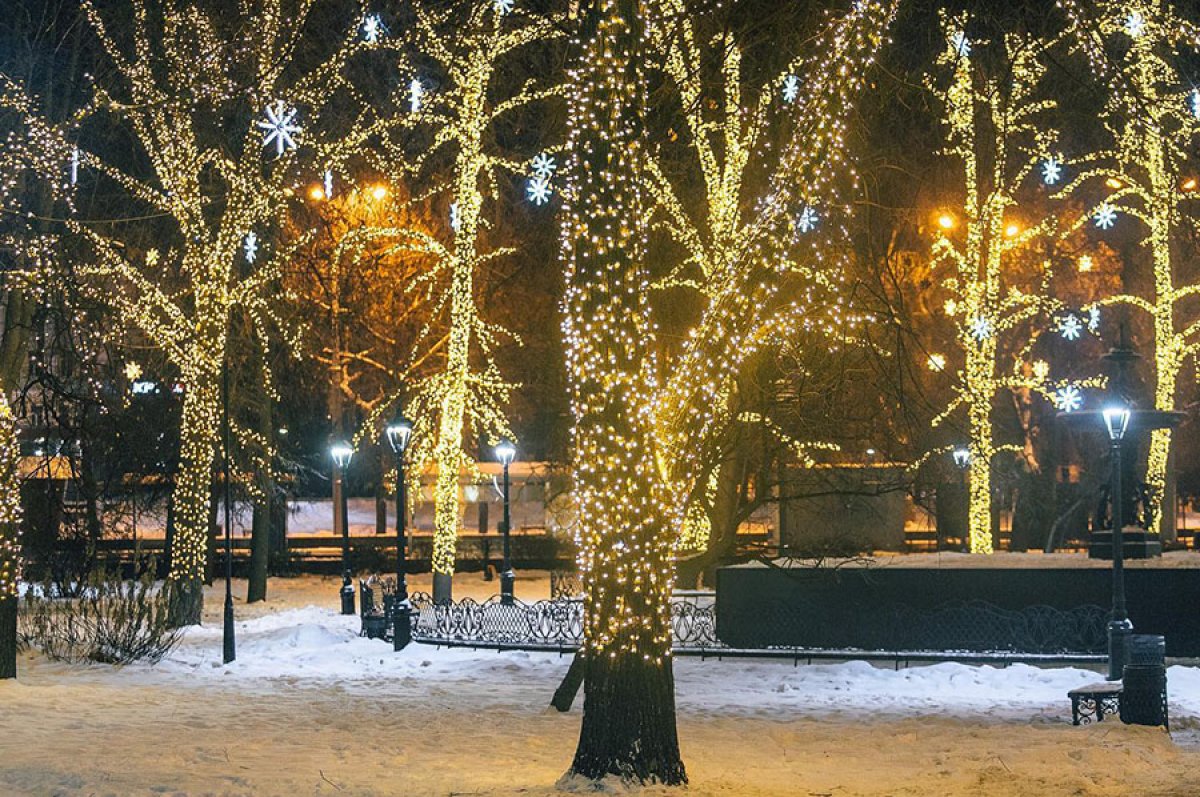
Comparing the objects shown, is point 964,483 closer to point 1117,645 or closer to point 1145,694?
point 1117,645

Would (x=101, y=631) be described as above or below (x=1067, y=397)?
below

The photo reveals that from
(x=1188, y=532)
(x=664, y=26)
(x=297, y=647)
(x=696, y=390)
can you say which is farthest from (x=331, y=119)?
(x=1188, y=532)

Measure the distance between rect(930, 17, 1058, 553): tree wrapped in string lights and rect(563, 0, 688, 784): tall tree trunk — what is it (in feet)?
10.2

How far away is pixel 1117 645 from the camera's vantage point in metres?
19.2

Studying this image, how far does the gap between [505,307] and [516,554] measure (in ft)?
37.2

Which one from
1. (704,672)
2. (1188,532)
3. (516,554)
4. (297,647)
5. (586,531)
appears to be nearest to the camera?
(586,531)

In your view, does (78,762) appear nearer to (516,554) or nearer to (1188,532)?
(516,554)

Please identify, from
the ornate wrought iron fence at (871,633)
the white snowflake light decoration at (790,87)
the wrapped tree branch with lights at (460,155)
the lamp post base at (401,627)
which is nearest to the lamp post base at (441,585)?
the wrapped tree branch with lights at (460,155)

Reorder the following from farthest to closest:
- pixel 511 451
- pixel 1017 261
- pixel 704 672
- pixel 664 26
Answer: pixel 1017 261, pixel 511 451, pixel 704 672, pixel 664 26

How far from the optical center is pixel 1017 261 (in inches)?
1737

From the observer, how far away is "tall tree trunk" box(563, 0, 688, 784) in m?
12.2

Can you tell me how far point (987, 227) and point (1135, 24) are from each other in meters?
19.2

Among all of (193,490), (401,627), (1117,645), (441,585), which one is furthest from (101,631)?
(1117,645)

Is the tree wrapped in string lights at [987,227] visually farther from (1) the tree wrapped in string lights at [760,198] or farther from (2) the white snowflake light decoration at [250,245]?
(2) the white snowflake light decoration at [250,245]
